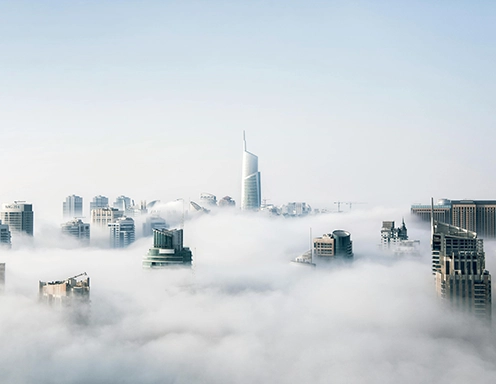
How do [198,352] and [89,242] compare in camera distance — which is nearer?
[198,352]

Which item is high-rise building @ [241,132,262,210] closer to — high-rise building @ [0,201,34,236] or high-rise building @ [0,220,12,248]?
high-rise building @ [0,201,34,236]

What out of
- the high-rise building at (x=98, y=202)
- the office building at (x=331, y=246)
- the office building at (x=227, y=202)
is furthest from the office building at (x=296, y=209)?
the office building at (x=331, y=246)

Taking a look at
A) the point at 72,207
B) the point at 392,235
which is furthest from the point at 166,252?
the point at 72,207

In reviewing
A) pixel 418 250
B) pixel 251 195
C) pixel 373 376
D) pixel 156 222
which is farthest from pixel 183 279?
pixel 251 195

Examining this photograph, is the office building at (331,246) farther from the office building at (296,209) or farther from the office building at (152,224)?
the office building at (296,209)

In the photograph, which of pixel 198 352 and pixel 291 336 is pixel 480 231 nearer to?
pixel 291 336

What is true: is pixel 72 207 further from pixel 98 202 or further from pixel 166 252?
pixel 166 252

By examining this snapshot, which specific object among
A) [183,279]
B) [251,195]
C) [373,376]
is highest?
[251,195]
